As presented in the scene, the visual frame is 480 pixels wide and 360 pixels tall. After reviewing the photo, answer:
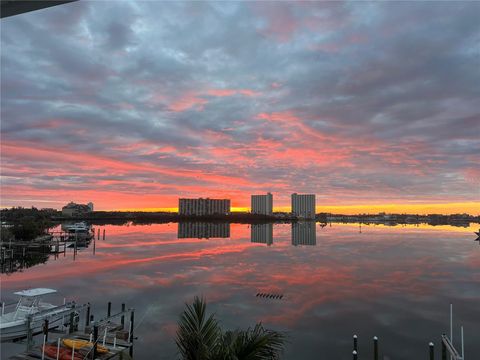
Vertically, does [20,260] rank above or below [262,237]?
below

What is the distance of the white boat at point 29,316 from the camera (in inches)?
875

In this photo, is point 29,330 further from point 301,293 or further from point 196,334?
point 301,293

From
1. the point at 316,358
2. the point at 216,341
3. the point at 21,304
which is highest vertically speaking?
the point at 216,341

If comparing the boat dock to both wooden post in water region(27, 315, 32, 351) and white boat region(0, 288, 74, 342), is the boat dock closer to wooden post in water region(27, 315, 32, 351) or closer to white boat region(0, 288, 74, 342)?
wooden post in water region(27, 315, 32, 351)

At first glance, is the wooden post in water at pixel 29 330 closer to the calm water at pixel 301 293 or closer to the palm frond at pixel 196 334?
the calm water at pixel 301 293

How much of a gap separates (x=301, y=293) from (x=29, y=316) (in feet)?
78.2

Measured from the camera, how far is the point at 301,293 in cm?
3572

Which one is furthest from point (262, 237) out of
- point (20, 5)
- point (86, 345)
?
point (20, 5)

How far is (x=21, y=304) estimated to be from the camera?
24484mm

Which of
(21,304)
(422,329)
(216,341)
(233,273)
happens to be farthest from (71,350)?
(233,273)

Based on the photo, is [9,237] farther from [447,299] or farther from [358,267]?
[447,299]

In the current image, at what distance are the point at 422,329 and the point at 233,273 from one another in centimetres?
2588

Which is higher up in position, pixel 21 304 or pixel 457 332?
pixel 21 304

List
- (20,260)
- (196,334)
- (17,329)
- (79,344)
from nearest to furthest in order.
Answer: (196,334), (79,344), (17,329), (20,260)
